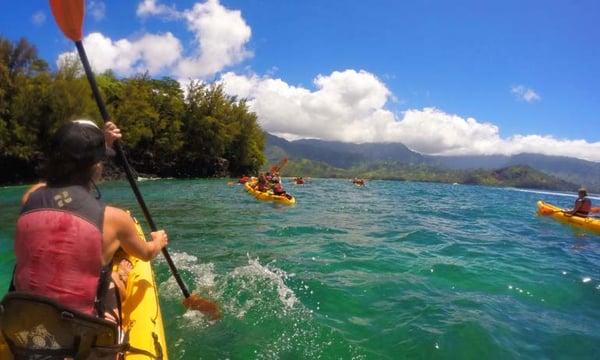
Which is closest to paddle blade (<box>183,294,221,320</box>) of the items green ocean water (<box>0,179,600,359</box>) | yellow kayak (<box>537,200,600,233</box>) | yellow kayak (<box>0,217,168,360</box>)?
green ocean water (<box>0,179,600,359</box>)

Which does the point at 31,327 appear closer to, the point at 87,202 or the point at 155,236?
the point at 87,202

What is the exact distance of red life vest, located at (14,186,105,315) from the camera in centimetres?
258

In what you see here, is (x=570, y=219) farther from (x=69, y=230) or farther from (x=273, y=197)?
(x=69, y=230)

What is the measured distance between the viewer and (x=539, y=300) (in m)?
7.90

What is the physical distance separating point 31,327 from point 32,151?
127 feet

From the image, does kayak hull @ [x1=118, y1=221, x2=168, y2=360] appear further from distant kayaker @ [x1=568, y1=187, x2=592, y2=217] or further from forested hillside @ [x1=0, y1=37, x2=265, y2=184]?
forested hillside @ [x1=0, y1=37, x2=265, y2=184]

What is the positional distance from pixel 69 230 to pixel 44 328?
631 millimetres

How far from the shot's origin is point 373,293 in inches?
300

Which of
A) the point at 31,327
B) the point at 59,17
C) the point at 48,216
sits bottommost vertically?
the point at 31,327

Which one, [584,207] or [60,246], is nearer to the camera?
[60,246]

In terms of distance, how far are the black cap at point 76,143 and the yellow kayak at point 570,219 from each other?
19.0m

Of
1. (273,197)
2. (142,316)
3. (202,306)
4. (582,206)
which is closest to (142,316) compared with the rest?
(142,316)

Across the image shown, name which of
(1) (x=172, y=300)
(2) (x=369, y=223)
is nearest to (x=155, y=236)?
(1) (x=172, y=300)

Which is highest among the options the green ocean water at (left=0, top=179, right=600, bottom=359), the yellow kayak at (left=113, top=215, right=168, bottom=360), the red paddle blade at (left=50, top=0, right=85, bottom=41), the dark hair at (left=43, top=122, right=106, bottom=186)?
the red paddle blade at (left=50, top=0, right=85, bottom=41)
